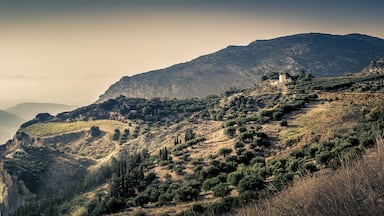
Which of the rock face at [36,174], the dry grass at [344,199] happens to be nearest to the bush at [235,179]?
the dry grass at [344,199]

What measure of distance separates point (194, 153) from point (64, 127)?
91.9 metres

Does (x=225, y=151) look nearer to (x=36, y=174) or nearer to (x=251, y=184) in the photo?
(x=251, y=184)

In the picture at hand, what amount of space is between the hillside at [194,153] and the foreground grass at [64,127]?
0.42 metres

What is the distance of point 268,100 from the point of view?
101375 mm

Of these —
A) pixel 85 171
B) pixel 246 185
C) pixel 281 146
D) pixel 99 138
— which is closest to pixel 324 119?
pixel 281 146

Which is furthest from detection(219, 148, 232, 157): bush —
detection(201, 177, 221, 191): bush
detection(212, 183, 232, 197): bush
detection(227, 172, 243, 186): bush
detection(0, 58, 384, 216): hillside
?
detection(212, 183, 232, 197): bush

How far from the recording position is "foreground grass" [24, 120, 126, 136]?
131875 mm

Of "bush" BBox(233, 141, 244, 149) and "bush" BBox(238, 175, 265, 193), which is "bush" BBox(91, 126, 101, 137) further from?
"bush" BBox(238, 175, 265, 193)

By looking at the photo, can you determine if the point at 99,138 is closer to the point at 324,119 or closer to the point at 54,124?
the point at 54,124

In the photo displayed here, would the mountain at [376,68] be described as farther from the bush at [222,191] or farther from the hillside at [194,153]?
the bush at [222,191]

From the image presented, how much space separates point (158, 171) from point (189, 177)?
34.9 ft

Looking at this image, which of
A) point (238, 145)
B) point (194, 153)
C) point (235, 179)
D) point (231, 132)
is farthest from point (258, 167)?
point (231, 132)

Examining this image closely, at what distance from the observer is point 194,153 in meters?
61.7

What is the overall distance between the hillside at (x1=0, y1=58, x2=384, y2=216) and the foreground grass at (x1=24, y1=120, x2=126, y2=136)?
42 centimetres
